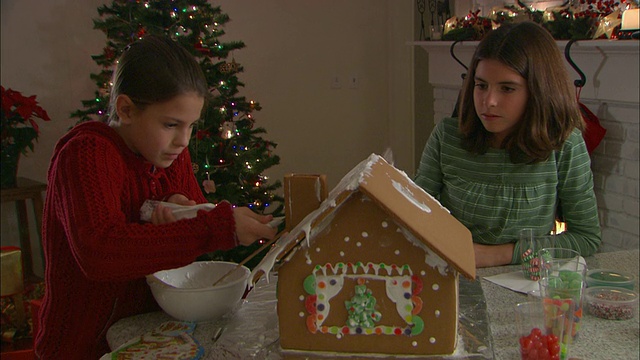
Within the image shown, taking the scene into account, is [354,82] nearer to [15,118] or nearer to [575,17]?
[575,17]

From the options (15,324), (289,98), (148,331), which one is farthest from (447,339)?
(289,98)

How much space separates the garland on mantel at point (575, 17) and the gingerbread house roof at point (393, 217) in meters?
1.73

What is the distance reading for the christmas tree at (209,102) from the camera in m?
2.76

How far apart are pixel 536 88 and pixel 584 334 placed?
0.71 m

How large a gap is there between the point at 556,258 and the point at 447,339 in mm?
401

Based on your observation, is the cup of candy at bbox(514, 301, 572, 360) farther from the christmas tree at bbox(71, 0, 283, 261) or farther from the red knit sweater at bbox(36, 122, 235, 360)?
the christmas tree at bbox(71, 0, 283, 261)

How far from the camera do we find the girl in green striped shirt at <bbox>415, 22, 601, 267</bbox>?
161 cm

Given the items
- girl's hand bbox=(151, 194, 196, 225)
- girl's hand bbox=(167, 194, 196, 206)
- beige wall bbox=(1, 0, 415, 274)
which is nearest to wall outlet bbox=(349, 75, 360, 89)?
beige wall bbox=(1, 0, 415, 274)

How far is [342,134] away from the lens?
4.46m

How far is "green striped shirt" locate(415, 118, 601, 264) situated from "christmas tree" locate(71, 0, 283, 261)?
1338 mm

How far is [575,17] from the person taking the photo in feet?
8.29

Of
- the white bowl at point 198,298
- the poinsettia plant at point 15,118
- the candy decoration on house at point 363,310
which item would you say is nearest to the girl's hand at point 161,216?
the white bowl at point 198,298

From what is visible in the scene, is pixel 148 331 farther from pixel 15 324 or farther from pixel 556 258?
pixel 15 324

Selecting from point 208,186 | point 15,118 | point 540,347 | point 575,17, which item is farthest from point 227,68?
point 540,347
